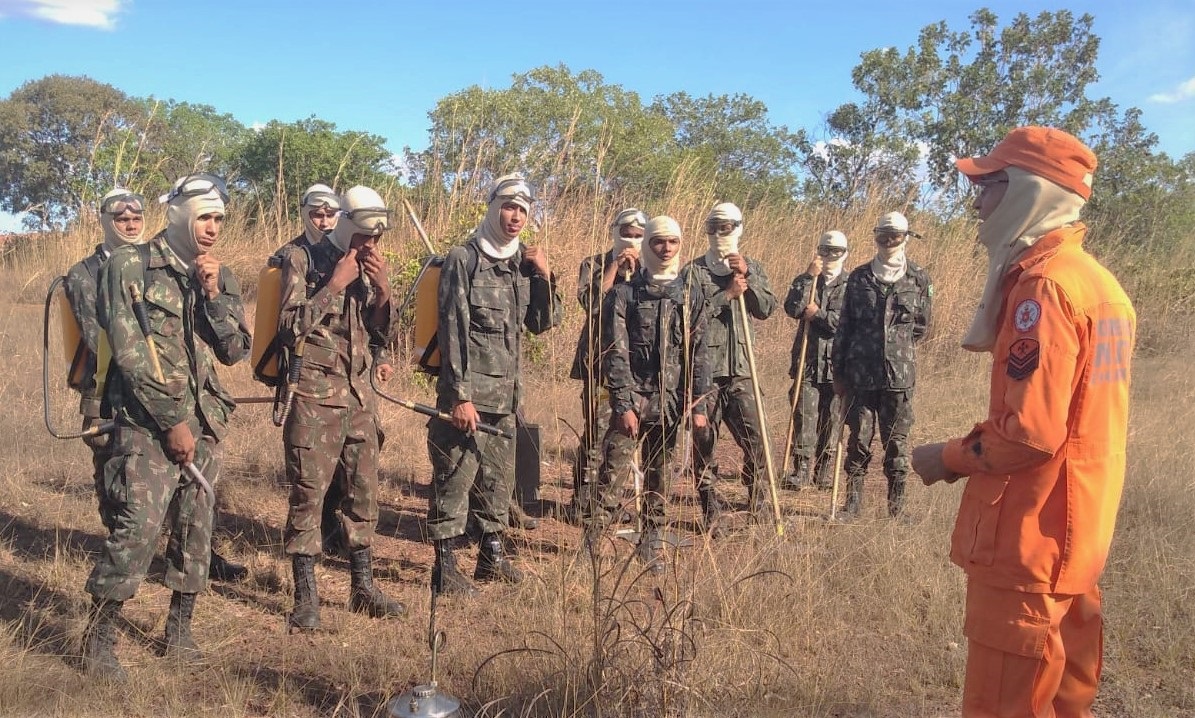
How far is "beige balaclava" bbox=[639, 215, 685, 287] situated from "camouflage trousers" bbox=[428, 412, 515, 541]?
1.18 metres

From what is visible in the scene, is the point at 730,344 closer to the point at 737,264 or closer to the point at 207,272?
the point at 737,264

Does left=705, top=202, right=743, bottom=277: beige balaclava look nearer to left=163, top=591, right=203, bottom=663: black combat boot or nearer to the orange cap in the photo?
the orange cap

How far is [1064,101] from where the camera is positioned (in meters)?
16.5

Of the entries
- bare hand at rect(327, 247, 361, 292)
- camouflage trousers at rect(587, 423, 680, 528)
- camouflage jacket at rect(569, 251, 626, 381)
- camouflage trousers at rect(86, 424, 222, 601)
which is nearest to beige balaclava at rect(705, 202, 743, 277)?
camouflage jacket at rect(569, 251, 626, 381)

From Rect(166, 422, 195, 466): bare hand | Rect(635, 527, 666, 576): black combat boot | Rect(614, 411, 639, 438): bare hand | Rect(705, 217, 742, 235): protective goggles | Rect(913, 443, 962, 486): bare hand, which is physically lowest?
Rect(635, 527, 666, 576): black combat boot

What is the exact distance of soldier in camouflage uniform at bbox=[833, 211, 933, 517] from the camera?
18.9ft

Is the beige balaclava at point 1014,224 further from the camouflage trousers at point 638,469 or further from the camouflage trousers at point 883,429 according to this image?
the camouflage trousers at point 883,429

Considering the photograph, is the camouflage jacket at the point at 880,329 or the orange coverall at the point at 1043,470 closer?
the orange coverall at the point at 1043,470

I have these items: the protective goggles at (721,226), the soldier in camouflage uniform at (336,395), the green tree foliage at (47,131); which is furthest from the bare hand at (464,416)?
the green tree foliage at (47,131)

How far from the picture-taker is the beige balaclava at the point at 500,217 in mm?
4254

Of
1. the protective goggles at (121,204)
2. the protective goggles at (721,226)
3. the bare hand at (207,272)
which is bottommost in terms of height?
the bare hand at (207,272)

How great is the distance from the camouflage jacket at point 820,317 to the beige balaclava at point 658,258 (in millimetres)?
2096

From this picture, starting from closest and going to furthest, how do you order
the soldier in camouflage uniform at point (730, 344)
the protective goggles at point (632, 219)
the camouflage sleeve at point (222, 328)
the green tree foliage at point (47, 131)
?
the camouflage sleeve at point (222, 328) → the soldier in camouflage uniform at point (730, 344) → the protective goggles at point (632, 219) → the green tree foliage at point (47, 131)

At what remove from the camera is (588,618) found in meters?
3.45
